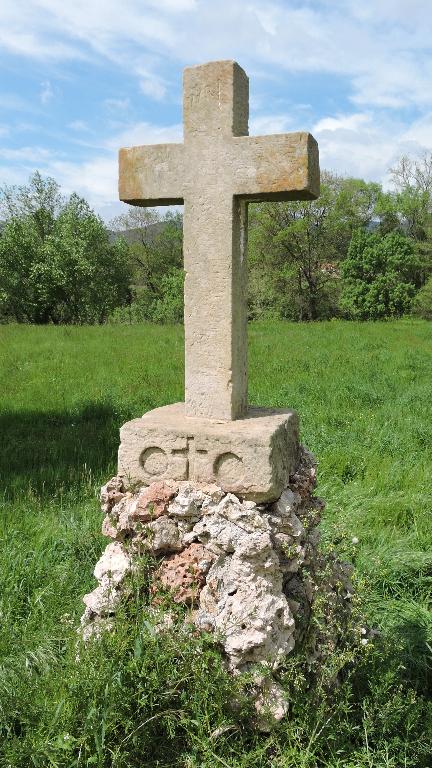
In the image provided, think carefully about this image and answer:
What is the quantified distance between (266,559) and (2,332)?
16481 mm

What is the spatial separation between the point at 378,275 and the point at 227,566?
35.9 metres

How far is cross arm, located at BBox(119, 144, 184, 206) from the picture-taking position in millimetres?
2998

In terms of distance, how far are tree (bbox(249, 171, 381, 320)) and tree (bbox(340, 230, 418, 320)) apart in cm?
239

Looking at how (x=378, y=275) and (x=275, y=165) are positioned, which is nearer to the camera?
(x=275, y=165)

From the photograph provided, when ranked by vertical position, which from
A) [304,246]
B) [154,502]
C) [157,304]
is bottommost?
[154,502]

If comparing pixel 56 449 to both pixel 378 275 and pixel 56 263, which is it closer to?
pixel 56 263

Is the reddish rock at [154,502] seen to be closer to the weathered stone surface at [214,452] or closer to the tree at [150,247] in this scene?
the weathered stone surface at [214,452]

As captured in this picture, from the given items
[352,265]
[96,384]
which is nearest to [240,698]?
[96,384]

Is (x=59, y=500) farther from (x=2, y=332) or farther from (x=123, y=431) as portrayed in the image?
(x=2, y=332)

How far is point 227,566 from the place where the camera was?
2719mm

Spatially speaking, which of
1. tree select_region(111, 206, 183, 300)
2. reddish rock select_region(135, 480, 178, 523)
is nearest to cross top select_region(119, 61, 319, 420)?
reddish rock select_region(135, 480, 178, 523)

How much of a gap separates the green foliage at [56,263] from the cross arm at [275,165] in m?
30.0

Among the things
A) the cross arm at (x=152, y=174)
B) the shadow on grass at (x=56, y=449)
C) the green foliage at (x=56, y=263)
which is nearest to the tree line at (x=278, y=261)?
the green foliage at (x=56, y=263)

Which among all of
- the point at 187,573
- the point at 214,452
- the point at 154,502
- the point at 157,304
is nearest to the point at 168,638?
the point at 187,573
